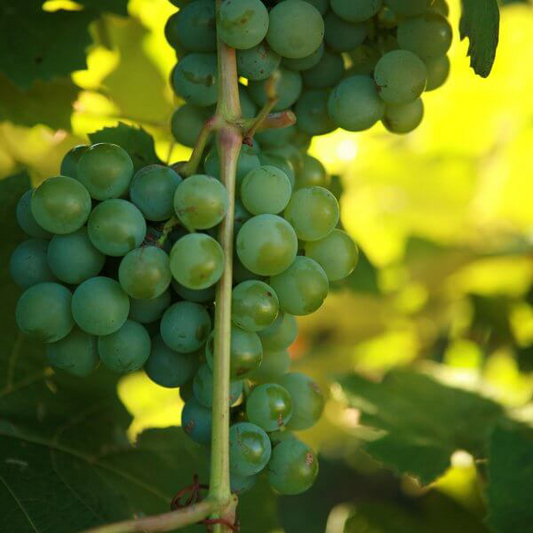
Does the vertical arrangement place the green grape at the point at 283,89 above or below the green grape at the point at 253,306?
above

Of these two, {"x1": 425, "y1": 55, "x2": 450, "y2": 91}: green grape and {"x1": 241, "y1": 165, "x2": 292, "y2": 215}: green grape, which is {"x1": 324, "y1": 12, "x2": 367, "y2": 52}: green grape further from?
{"x1": 241, "y1": 165, "x2": 292, "y2": 215}: green grape

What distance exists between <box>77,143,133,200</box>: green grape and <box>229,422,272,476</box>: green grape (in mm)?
268

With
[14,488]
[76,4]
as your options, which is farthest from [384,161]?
[14,488]

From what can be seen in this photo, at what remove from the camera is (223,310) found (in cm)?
68

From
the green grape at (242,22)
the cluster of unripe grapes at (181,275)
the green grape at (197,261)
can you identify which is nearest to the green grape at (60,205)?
the cluster of unripe grapes at (181,275)

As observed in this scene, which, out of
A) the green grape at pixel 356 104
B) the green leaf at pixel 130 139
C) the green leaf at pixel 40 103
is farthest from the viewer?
the green leaf at pixel 40 103

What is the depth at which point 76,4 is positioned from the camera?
107cm

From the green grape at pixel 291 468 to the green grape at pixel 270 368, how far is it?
0.08 metres

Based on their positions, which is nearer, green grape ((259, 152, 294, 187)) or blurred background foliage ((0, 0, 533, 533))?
green grape ((259, 152, 294, 187))

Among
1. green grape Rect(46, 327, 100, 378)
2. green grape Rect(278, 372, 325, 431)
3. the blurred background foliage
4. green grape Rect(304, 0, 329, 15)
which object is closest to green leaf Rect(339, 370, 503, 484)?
the blurred background foliage

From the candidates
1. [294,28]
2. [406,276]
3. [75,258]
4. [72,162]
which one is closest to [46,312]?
[75,258]

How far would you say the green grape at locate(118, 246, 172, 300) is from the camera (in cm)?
69

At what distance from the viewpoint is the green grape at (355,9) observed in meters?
0.81

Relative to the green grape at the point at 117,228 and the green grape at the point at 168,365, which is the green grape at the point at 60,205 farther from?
the green grape at the point at 168,365
